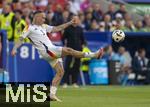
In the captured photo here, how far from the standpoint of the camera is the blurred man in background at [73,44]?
972 inches

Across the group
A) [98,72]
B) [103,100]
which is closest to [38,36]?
[103,100]

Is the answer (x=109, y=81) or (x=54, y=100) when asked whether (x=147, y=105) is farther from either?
(x=109, y=81)

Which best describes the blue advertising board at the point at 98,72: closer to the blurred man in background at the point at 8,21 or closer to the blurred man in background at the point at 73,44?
the blurred man in background at the point at 73,44

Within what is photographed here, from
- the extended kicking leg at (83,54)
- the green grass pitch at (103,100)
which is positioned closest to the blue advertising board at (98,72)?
the green grass pitch at (103,100)

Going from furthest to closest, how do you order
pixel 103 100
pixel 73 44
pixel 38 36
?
1. pixel 73 44
2. pixel 103 100
3. pixel 38 36

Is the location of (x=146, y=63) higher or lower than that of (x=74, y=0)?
lower

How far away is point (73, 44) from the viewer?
24703 millimetres

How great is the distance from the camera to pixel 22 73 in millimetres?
25047

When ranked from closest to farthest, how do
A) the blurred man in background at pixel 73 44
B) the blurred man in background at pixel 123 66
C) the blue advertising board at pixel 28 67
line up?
the blurred man in background at pixel 73 44
the blue advertising board at pixel 28 67
the blurred man in background at pixel 123 66

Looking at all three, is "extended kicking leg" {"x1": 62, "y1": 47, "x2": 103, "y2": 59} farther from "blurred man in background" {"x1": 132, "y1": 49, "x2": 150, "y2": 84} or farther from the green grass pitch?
"blurred man in background" {"x1": 132, "y1": 49, "x2": 150, "y2": 84}

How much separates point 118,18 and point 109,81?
3.40 metres

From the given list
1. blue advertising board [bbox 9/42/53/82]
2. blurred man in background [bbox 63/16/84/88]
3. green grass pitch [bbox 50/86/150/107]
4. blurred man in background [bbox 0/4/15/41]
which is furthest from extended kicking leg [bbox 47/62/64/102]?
blurred man in background [bbox 0/4/15/41]

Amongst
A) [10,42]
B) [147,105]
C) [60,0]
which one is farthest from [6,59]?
[147,105]

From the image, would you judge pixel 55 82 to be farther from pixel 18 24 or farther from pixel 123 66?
pixel 123 66
